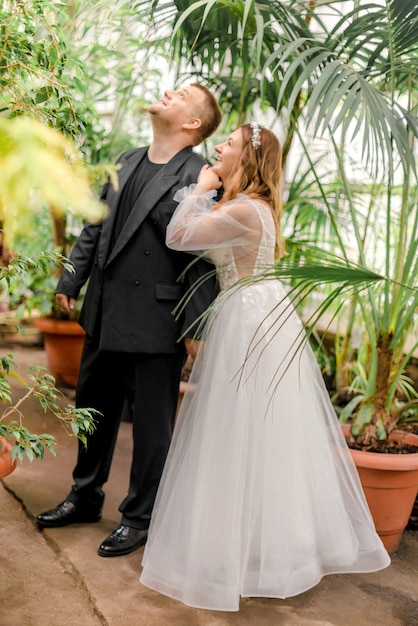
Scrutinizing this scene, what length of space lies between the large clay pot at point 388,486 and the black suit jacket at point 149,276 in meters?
0.76

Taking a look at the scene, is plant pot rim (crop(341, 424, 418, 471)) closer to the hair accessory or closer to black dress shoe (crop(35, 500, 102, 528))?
black dress shoe (crop(35, 500, 102, 528))

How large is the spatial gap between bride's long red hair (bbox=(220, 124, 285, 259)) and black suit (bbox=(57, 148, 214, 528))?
7.6 inches

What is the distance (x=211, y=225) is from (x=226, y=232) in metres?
0.05

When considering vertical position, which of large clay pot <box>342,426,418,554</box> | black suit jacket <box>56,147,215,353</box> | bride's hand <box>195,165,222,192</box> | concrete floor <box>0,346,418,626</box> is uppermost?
bride's hand <box>195,165,222,192</box>

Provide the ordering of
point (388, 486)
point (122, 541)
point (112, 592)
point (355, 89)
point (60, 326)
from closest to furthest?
point (355, 89)
point (112, 592)
point (122, 541)
point (388, 486)
point (60, 326)

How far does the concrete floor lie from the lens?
6.59ft

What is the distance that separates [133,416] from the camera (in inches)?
95.1

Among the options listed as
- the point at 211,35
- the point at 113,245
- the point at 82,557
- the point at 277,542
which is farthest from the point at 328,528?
the point at 211,35

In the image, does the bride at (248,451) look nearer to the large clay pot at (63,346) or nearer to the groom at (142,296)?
the groom at (142,296)

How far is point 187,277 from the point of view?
92.0 inches

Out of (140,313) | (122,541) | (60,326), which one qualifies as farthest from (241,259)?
(60,326)

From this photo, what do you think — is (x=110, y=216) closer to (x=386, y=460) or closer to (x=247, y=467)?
(x=247, y=467)

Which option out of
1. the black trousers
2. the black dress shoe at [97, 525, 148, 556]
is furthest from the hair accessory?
the black dress shoe at [97, 525, 148, 556]

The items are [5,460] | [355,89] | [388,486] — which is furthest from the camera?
[388,486]
